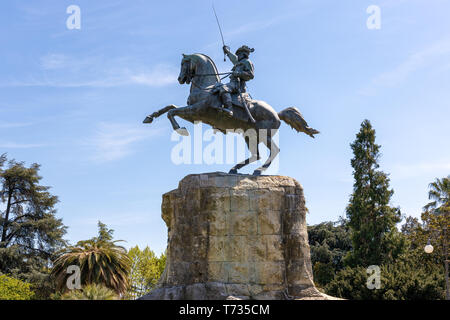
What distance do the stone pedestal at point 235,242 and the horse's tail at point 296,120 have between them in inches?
102

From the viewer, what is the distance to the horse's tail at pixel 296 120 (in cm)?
1584

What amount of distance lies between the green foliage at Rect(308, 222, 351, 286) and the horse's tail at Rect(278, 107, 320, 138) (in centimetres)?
2507

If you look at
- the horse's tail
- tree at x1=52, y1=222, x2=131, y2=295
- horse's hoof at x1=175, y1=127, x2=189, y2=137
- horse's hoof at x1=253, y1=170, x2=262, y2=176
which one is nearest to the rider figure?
horse's hoof at x1=175, y1=127, x2=189, y2=137

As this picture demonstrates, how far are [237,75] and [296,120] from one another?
239 cm

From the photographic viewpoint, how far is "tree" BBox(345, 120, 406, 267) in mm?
33875

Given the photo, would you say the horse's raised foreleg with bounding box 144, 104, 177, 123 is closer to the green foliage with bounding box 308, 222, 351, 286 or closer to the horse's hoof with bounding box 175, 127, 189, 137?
the horse's hoof with bounding box 175, 127, 189, 137

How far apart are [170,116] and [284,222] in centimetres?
458

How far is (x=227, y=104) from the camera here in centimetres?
1464

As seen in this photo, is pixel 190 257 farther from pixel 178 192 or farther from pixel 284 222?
pixel 284 222

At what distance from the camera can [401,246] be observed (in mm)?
33719

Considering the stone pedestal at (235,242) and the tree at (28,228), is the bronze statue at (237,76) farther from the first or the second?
the tree at (28,228)
